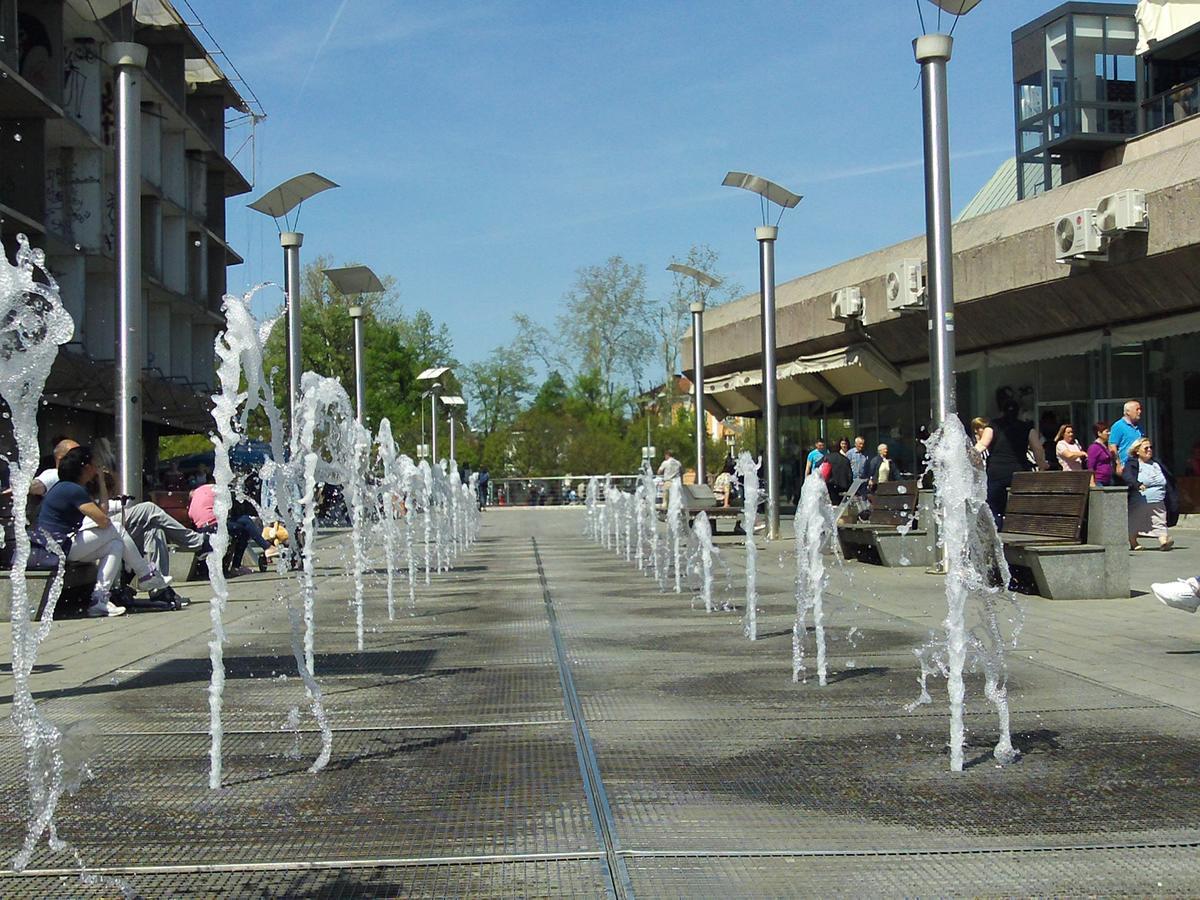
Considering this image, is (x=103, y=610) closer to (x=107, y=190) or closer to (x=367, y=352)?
(x=107, y=190)

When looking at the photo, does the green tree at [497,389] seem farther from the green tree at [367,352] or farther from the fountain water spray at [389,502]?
the fountain water spray at [389,502]

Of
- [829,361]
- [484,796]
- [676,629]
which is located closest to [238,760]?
[484,796]

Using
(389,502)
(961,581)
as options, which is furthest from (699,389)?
(961,581)

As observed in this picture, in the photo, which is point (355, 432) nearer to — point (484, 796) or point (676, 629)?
point (676, 629)

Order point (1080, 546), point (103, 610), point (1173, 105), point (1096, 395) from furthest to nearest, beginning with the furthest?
point (1173, 105)
point (1096, 395)
point (103, 610)
point (1080, 546)

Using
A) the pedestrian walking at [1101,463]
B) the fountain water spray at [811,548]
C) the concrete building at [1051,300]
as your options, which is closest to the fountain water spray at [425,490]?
the pedestrian walking at [1101,463]

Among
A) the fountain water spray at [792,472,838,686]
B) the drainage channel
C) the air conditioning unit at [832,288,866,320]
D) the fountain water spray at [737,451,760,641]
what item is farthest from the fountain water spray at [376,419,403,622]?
the air conditioning unit at [832,288,866,320]

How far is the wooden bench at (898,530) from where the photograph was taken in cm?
1599

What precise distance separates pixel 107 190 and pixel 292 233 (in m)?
17.9

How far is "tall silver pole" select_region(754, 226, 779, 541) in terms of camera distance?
24.9 metres

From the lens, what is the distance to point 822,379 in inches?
1449

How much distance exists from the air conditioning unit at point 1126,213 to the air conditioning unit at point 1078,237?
0.79 ft

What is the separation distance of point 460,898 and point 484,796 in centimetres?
119

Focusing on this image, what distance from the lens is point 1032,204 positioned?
25953 millimetres
